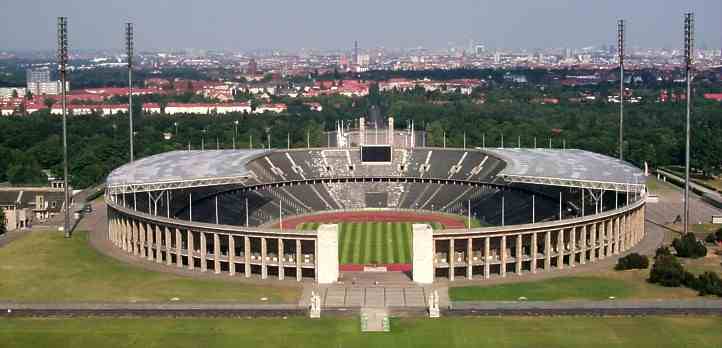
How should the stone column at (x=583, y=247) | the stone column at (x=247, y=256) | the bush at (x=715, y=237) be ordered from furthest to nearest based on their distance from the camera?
the bush at (x=715, y=237), the stone column at (x=583, y=247), the stone column at (x=247, y=256)

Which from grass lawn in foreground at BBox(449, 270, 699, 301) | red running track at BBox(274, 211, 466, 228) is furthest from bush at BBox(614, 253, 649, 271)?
red running track at BBox(274, 211, 466, 228)

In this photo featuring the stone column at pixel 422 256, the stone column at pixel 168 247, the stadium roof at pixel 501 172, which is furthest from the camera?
the stadium roof at pixel 501 172

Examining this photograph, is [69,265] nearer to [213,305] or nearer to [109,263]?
[109,263]

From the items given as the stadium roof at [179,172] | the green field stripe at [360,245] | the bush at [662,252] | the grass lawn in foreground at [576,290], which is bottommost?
the grass lawn in foreground at [576,290]

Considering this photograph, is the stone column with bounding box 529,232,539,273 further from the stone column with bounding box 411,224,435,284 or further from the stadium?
the stone column with bounding box 411,224,435,284

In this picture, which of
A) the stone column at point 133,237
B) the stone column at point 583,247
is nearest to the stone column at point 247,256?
the stone column at point 133,237

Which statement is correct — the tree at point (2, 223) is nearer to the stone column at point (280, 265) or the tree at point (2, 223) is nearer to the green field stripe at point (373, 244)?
the stone column at point (280, 265)

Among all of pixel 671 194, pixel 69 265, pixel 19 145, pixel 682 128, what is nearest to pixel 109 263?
pixel 69 265
